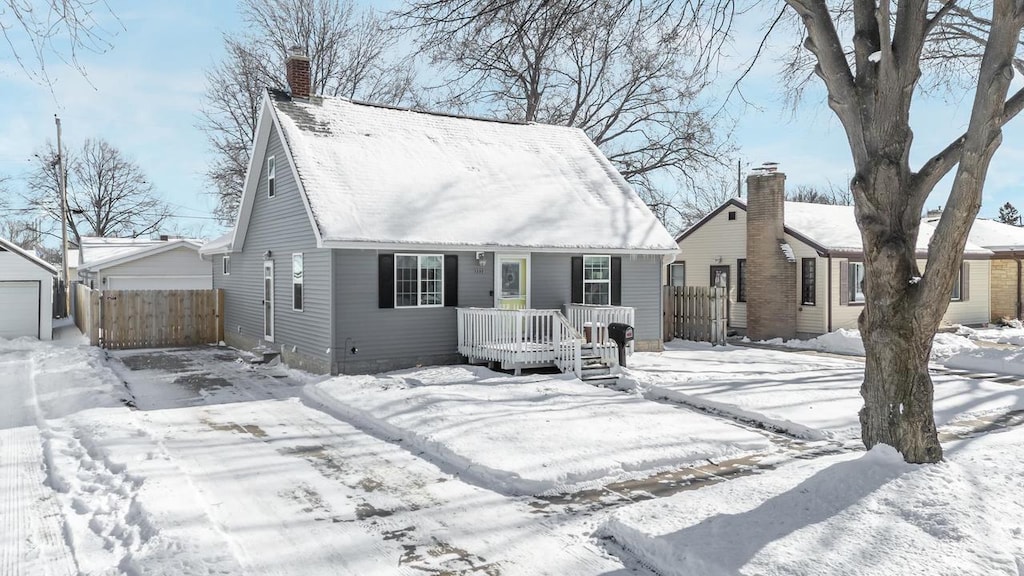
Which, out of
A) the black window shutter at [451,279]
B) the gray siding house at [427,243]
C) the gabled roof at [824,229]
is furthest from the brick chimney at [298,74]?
the gabled roof at [824,229]

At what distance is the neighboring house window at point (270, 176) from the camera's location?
54.7 ft

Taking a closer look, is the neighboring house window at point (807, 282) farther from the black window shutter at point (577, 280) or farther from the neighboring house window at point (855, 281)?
the black window shutter at point (577, 280)

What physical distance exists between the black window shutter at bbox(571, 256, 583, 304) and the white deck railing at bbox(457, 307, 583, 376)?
75.0 inches

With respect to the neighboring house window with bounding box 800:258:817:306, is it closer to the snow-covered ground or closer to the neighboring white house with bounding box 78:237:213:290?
the snow-covered ground

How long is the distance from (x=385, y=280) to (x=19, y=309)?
13.7 m

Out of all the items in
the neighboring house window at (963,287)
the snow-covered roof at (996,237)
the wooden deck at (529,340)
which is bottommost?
the wooden deck at (529,340)

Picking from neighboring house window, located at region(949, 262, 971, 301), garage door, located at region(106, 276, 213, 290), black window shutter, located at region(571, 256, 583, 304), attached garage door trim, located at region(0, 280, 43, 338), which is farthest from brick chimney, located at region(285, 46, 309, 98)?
neighboring house window, located at region(949, 262, 971, 301)

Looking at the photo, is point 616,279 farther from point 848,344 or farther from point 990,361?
point 990,361

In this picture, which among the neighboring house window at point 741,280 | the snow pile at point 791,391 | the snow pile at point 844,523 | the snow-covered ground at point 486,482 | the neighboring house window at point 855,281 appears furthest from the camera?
the neighboring house window at point 741,280

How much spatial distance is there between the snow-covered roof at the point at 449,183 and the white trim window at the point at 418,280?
587 millimetres

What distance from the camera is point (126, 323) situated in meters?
19.0

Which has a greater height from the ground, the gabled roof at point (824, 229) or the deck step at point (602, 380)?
the gabled roof at point (824, 229)

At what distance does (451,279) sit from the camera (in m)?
14.5

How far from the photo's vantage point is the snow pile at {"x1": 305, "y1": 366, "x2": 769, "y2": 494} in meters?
7.13
